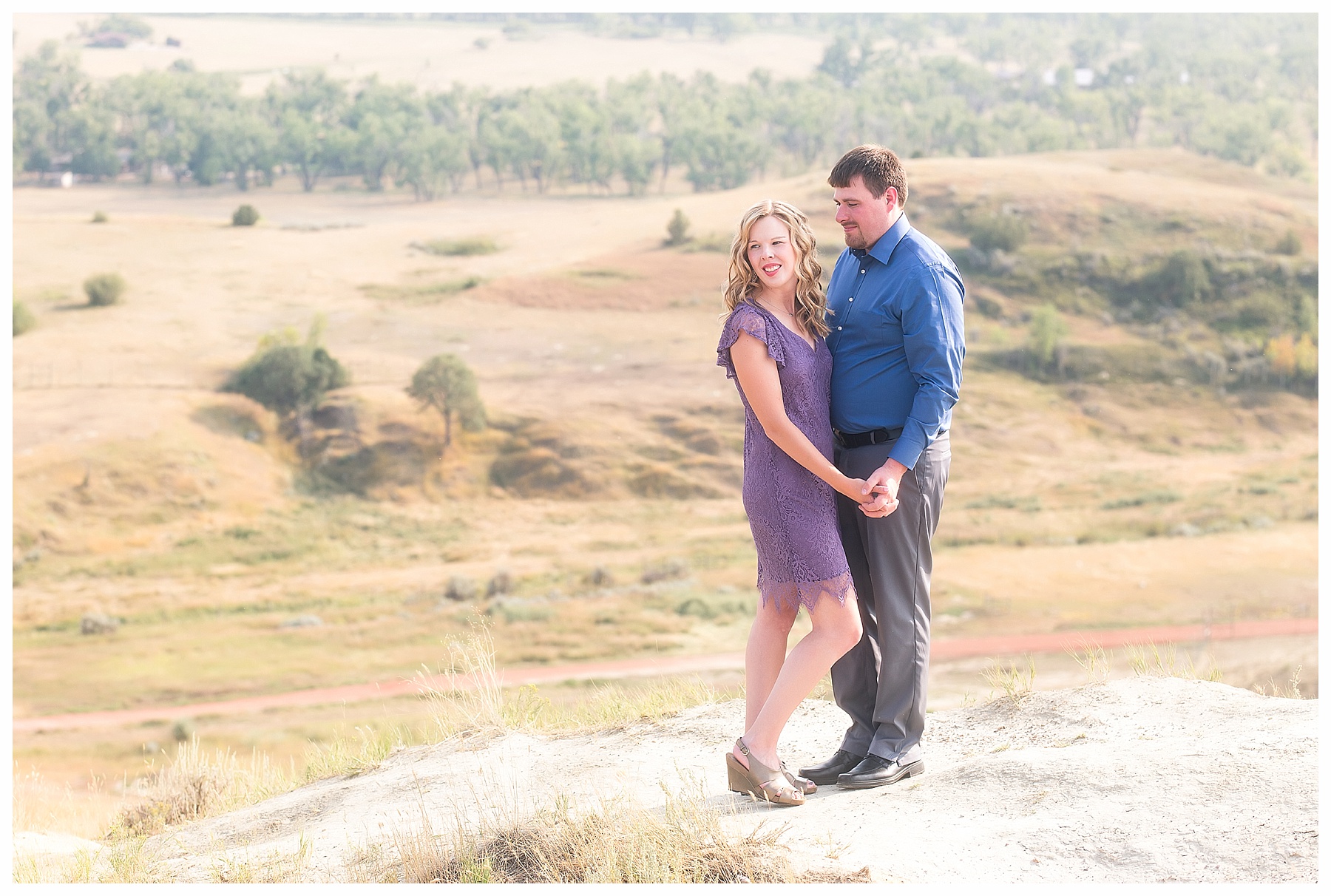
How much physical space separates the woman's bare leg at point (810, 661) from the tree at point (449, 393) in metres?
26.5

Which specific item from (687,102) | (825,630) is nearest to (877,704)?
(825,630)

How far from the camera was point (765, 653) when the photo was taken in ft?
12.8

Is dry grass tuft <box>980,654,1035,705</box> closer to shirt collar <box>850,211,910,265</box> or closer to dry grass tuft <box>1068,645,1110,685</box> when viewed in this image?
dry grass tuft <box>1068,645,1110,685</box>

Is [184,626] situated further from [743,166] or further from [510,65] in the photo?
[510,65]

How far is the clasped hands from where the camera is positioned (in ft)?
11.9

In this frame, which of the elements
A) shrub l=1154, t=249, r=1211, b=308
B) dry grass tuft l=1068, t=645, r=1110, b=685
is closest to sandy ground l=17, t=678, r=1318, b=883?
dry grass tuft l=1068, t=645, r=1110, b=685

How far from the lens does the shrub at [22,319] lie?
1204 inches

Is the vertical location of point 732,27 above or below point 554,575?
above

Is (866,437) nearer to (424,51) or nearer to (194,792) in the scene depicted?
(194,792)

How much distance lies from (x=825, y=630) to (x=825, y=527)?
1.06 ft

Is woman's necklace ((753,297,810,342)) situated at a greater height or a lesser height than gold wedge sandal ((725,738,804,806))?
greater

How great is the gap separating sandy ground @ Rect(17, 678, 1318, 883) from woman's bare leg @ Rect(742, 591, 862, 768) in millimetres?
285

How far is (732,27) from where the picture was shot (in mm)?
87125

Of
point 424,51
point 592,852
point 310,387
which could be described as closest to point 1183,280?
point 310,387
